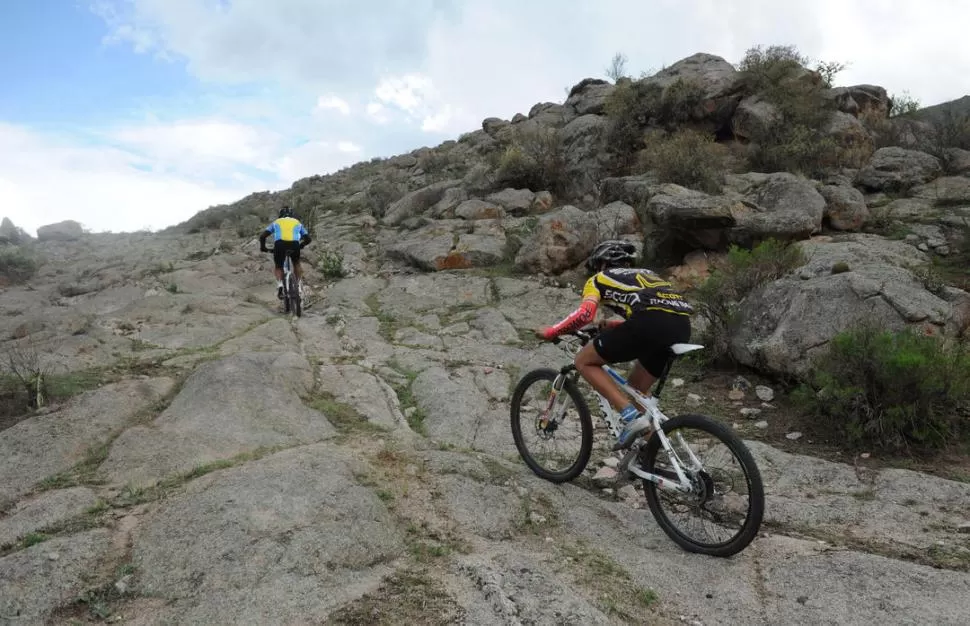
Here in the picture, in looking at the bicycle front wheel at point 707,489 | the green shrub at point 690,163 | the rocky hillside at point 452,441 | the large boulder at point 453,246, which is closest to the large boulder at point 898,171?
the rocky hillside at point 452,441

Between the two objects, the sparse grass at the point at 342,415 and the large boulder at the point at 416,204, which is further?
the large boulder at the point at 416,204

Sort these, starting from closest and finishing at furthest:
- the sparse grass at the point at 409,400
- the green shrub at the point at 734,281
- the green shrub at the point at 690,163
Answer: the sparse grass at the point at 409,400, the green shrub at the point at 734,281, the green shrub at the point at 690,163

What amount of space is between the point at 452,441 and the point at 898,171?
14144 mm

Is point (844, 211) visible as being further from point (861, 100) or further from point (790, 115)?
point (861, 100)

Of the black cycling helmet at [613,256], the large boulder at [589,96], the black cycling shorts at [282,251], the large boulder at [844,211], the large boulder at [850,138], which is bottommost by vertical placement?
the black cycling helmet at [613,256]

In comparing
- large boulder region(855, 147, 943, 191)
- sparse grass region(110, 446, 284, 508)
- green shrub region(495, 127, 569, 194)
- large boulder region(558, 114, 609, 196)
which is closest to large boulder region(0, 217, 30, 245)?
green shrub region(495, 127, 569, 194)

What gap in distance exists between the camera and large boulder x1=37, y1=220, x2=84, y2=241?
37.9 metres

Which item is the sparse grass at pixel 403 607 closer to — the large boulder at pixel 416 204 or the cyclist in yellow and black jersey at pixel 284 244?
the cyclist in yellow and black jersey at pixel 284 244

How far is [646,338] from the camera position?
4219 mm

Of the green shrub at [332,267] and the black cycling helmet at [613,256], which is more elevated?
the green shrub at [332,267]

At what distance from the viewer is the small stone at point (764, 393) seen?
260 inches

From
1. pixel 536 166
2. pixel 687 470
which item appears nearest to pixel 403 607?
pixel 687 470

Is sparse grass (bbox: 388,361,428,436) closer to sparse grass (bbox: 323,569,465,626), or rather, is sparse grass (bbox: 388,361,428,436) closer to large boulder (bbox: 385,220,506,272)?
sparse grass (bbox: 323,569,465,626)

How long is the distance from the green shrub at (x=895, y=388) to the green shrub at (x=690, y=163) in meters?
8.09
